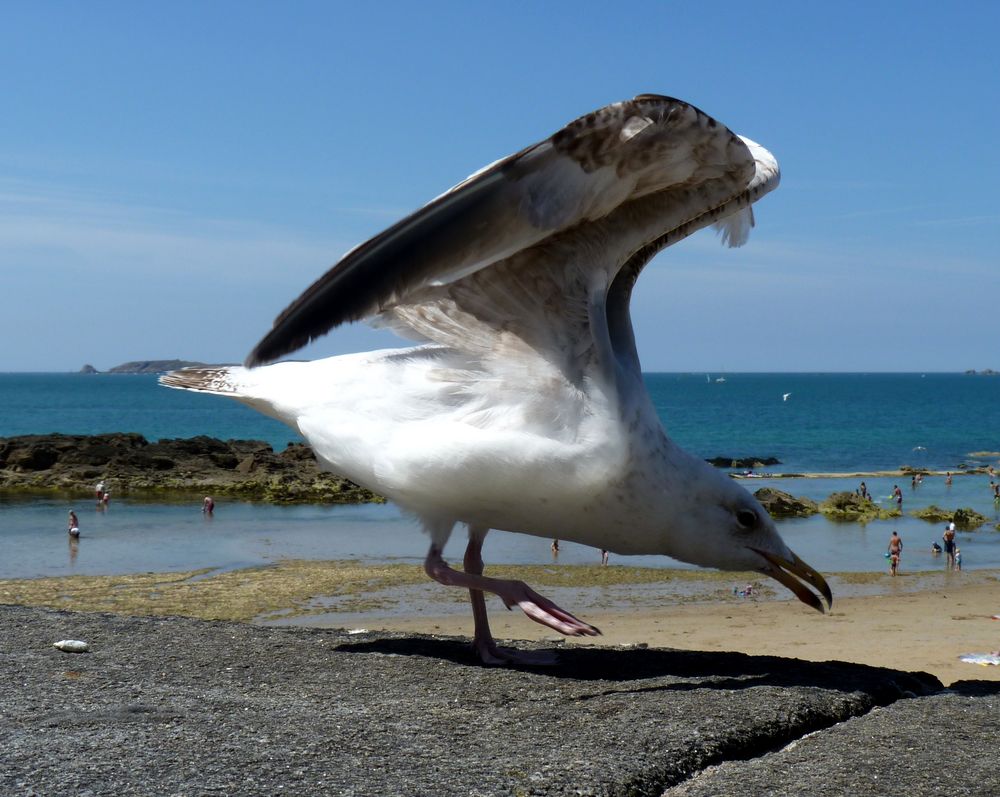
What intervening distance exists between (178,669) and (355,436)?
1.49 metres

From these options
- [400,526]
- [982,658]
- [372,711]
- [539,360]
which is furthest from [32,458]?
[372,711]

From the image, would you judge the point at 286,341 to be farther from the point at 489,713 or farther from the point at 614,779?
the point at 614,779

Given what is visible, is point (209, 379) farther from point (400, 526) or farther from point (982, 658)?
point (400, 526)

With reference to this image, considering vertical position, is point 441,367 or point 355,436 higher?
point 441,367

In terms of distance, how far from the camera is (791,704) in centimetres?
506

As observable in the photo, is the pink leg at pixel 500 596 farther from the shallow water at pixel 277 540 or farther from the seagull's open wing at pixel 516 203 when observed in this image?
the shallow water at pixel 277 540

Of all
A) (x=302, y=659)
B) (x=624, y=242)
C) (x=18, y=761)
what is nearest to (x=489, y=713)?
(x=302, y=659)

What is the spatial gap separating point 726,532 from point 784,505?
3428 cm

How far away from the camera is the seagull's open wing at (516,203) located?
481 centimetres

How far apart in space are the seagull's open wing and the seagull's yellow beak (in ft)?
6.97

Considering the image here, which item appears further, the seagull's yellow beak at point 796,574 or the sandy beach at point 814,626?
the sandy beach at point 814,626

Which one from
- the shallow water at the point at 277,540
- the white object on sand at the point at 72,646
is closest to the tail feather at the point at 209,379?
the white object on sand at the point at 72,646

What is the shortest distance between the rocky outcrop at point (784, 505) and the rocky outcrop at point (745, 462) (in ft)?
62.1

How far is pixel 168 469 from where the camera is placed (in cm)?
4875
